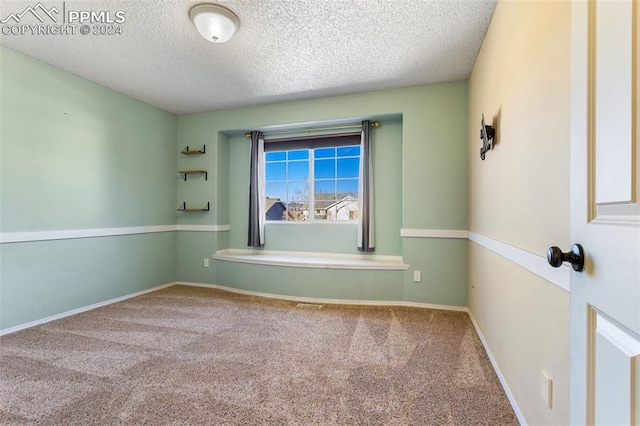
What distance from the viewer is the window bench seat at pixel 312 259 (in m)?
3.22

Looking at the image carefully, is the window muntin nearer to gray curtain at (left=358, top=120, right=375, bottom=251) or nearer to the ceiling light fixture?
gray curtain at (left=358, top=120, right=375, bottom=251)

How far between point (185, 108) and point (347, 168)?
2407 millimetres

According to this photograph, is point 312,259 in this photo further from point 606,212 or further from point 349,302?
point 606,212

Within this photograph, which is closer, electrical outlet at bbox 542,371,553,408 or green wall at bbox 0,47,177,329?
electrical outlet at bbox 542,371,553,408

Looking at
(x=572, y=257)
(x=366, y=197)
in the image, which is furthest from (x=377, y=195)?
(x=572, y=257)

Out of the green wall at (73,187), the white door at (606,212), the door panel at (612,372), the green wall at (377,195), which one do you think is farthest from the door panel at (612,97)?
the green wall at (73,187)

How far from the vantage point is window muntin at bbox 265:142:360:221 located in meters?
3.74

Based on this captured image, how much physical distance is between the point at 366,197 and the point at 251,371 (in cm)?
230

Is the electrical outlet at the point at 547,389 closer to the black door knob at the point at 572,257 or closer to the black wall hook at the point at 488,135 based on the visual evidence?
the black door knob at the point at 572,257

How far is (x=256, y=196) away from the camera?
3.93m

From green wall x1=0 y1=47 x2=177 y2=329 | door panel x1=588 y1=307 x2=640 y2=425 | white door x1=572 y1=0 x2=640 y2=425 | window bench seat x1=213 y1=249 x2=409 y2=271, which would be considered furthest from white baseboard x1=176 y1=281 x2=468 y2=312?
door panel x1=588 y1=307 x2=640 y2=425

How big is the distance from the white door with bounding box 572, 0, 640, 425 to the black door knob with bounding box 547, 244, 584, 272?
0.04ft

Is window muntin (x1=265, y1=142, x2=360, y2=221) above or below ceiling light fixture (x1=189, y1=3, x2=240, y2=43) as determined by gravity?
below

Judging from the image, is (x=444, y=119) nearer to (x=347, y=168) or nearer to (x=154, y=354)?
(x=347, y=168)
